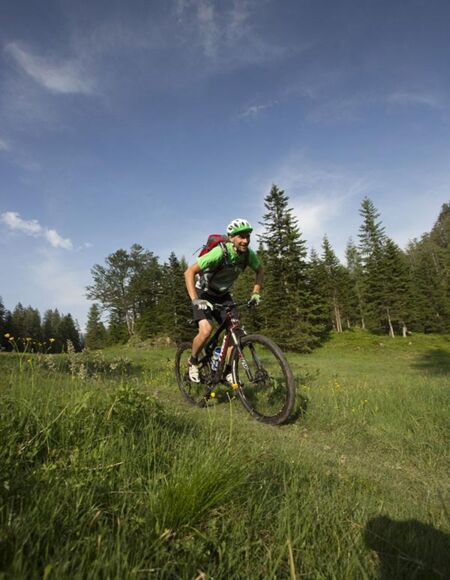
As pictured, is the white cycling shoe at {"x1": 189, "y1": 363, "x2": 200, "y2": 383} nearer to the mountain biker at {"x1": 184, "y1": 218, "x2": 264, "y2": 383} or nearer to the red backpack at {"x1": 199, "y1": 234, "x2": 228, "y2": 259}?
the mountain biker at {"x1": 184, "y1": 218, "x2": 264, "y2": 383}

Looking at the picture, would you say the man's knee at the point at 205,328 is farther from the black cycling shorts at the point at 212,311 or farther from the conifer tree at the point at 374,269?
the conifer tree at the point at 374,269

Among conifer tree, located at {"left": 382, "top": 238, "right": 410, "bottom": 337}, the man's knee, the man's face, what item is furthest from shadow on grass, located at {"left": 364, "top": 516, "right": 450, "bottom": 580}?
conifer tree, located at {"left": 382, "top": 238, "right": 410, "bottom": 337}

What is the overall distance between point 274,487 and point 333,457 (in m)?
1.83

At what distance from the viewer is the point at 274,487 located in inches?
85.1

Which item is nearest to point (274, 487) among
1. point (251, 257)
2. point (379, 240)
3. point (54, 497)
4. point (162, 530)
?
point (162, 530)

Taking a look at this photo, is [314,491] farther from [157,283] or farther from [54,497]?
[157,283]

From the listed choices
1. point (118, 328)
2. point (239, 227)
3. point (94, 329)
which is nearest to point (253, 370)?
point (239, 227)

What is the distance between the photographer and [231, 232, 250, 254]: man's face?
18.4 feet

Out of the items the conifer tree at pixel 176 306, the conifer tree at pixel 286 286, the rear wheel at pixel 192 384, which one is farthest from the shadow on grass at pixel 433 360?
the conifer tree at pixel 176 306

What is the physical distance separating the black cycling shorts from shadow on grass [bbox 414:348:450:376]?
20.8 metres

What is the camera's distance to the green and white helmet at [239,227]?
217 inches

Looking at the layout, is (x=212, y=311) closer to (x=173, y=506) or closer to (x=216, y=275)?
(x=216, y=275)

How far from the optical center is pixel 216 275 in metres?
5.84

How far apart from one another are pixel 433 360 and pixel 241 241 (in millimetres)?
27076
